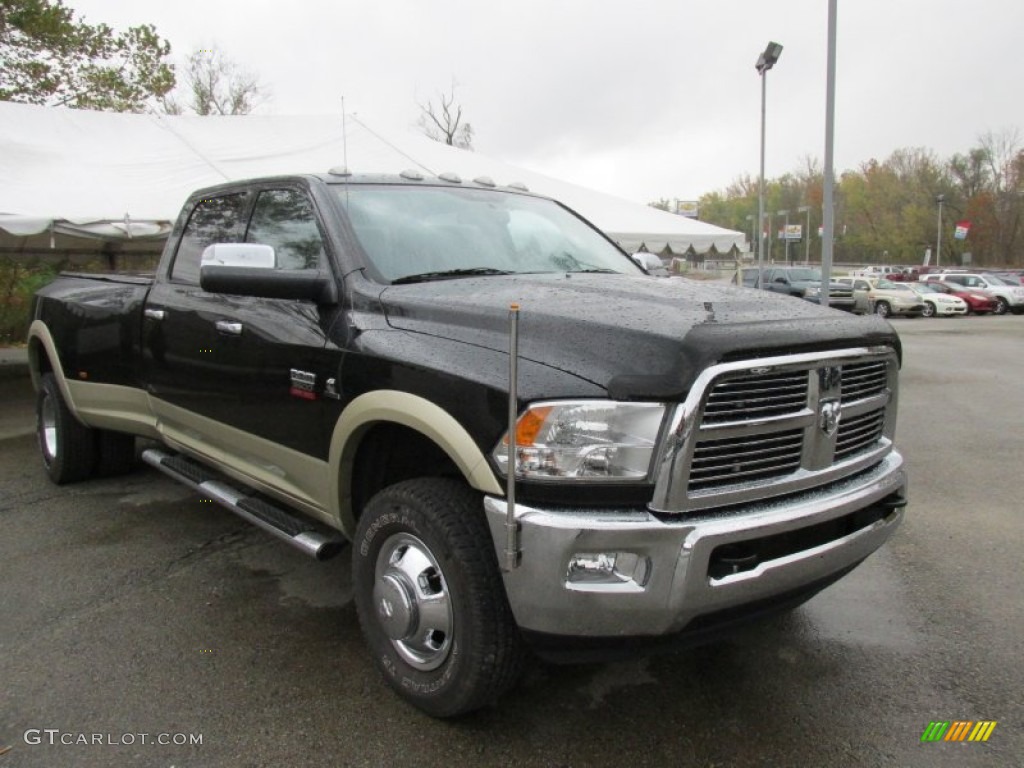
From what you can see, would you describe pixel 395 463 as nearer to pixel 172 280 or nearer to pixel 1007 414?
pixel 172 280

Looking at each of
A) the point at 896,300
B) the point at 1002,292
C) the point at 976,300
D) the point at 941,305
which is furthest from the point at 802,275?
the point at 1002,292

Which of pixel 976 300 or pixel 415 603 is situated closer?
pixel 415 603

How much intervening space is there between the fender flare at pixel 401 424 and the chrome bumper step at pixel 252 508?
0.14m

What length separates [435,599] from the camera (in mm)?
2514

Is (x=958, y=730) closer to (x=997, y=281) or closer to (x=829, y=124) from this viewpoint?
(x=829, y=124)

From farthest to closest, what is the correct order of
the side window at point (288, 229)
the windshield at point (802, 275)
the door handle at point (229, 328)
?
the windshield at point (802, 275) → the door handle at point (229, 328) → the side window at point (288, 229)

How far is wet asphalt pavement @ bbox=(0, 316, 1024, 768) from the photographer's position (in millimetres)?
2514

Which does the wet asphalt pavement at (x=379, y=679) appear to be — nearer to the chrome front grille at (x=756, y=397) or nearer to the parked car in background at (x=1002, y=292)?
the chrome front grille at (x=756, y=397)

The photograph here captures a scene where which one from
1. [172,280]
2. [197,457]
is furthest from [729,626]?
[172,280]

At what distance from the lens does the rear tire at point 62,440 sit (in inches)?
210

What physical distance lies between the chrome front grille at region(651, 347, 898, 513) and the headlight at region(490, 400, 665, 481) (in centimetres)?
7

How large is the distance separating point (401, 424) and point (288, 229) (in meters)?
1.38

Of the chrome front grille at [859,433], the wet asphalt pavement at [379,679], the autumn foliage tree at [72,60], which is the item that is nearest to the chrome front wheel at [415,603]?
the wet asphalt pavement at [379,679]
